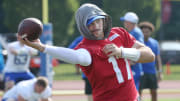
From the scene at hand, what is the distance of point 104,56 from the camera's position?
3730mm

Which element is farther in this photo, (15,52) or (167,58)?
(167,58)

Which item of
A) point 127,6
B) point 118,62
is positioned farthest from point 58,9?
point 118,62

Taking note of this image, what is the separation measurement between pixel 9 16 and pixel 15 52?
24170mm

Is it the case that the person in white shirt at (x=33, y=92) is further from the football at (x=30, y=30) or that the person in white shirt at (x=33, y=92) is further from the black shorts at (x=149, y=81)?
the football at (x=30, y=30)

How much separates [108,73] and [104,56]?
14cm

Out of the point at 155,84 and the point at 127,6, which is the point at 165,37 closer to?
the point at 127,6

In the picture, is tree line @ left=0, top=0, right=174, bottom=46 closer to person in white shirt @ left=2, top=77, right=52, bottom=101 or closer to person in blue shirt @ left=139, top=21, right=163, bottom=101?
person in blue shirt @ left=139, top=21, right=163, bottom=101

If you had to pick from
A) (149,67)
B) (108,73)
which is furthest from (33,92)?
(108,73)

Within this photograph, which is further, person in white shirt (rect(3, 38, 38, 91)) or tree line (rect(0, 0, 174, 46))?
tree line (rect(0, 0, 174, 46))

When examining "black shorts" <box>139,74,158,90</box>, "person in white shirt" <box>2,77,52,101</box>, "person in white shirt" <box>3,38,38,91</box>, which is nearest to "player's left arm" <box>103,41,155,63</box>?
"person in white shirt" <box>2,77,52,101</box>

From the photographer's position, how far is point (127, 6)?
34531 millimetres

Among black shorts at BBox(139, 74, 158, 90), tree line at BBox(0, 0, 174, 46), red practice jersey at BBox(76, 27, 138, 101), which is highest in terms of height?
red practice jersey at BBox(76, 27, 138, 101)

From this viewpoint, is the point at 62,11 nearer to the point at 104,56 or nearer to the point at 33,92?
the point at 33,92

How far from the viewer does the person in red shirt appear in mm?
3658
